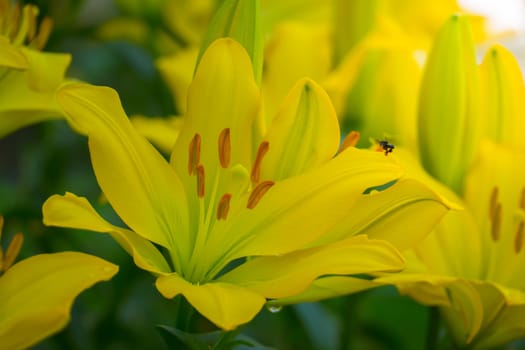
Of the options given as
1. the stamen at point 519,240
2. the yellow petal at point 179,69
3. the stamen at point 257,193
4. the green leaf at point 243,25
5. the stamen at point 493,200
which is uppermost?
the green leaf at point 243,25

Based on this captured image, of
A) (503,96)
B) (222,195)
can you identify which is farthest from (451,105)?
(222,195)

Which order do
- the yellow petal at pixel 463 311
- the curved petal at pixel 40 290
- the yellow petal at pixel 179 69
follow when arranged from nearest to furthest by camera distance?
1. the curved petal at pixel 40 290
2. the yellow petal at pixel 463 311
3. the yellow petal at pixel 179 69

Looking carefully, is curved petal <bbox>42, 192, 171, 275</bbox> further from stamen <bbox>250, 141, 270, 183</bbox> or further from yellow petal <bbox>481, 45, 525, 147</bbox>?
yellow petal <bbox>481, 45, 525, 147</bbox>

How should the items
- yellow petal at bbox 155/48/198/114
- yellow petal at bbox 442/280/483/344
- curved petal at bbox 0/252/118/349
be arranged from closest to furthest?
curved petal at bbox 0/252/118/349, yellow petal at bbox 442/280/483/344, yellow petal at bbox 155/48/198/114

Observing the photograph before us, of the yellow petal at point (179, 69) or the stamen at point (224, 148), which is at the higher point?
the stamen at point (224, 148)

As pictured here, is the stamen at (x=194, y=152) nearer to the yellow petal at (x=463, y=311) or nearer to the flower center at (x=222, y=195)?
the flower center at (x=222, y=195)

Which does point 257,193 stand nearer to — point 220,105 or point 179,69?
point 220,105

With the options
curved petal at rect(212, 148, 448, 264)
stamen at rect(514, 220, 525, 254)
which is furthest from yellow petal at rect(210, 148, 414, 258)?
stamen at rect(514, 220, 525, 254)

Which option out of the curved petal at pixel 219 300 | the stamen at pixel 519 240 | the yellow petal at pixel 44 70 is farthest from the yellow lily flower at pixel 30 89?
the stamen at pixel 519 240
